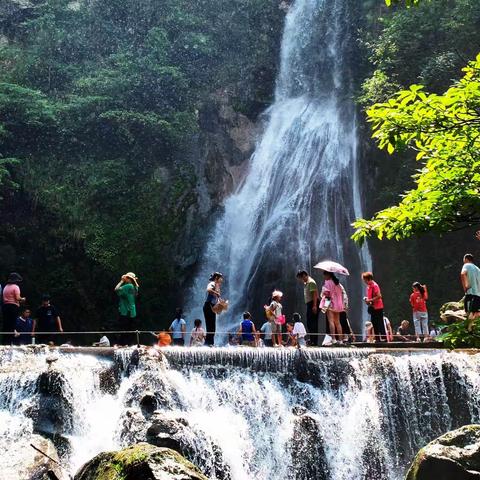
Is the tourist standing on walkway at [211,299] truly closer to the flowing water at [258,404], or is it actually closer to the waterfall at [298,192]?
the flowing water at [258,404]

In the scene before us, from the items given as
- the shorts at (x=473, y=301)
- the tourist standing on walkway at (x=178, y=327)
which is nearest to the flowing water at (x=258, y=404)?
the shorts at (x=473, y=301)

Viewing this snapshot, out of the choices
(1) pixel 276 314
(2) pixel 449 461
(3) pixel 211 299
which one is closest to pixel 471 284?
(1) pixel 276 314

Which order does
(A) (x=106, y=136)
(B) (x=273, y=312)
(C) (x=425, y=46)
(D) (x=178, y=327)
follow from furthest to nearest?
(A) (x=106, y=136) → (C) (x=425, y=46) → (D) (x=178, y=327) → (B) (x=273, y=312)

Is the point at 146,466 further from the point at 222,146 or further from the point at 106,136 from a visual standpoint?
the point at 222,146

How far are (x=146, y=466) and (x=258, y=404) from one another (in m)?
6.20

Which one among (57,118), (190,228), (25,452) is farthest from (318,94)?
(25,452)

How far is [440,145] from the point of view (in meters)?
4.49

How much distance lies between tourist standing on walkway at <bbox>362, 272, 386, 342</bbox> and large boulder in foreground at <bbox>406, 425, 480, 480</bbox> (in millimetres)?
6619

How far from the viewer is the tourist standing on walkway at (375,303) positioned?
12859 mm

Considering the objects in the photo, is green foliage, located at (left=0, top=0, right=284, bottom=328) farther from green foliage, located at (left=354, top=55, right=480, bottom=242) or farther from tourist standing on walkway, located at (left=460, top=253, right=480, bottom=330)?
green foliage, located at (left=354, top=55, right=480, bottom=242)

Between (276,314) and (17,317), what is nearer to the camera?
(276,314)

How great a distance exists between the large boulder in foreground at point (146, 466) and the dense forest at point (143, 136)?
15666mm

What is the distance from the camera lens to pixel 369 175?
22578 millimetres

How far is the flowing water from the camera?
30.8 ft
